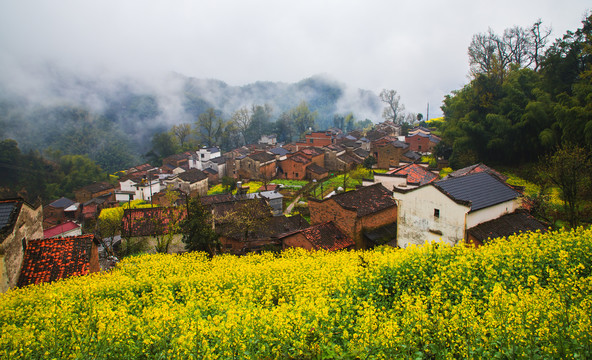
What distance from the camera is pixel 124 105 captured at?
425ft

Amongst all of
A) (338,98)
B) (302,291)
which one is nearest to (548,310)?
(302,291)

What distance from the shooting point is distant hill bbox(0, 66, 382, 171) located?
308 feet

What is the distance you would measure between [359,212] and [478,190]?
23.7 ft

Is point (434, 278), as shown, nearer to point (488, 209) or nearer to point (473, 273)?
point (473, 273)

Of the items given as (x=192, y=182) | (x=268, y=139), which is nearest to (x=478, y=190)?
(x=192, y=182)

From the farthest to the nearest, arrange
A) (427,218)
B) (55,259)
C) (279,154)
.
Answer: (279,154)
(427,218)
(55,259)

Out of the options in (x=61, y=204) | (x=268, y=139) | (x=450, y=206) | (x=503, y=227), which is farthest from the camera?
(x=268, y=139)

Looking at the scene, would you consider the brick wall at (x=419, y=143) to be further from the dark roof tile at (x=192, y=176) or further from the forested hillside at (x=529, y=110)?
the dark roof tile at (x=192, y=176)

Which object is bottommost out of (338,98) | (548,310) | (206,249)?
(206,249)

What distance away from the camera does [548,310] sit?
6977mm

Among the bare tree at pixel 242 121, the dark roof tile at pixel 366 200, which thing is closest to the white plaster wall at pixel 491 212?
the dark roof tile at pixel 366 200

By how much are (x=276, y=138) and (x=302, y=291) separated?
288 feet

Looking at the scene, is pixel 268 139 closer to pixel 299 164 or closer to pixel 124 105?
pixel 299 164

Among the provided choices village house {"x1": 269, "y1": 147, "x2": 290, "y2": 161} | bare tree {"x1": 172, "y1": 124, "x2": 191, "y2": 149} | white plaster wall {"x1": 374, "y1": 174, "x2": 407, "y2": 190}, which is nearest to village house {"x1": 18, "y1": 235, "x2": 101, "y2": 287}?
white plaster wall {"x1": 374, "y1": 174, "x2": 407, "y2": 190}
